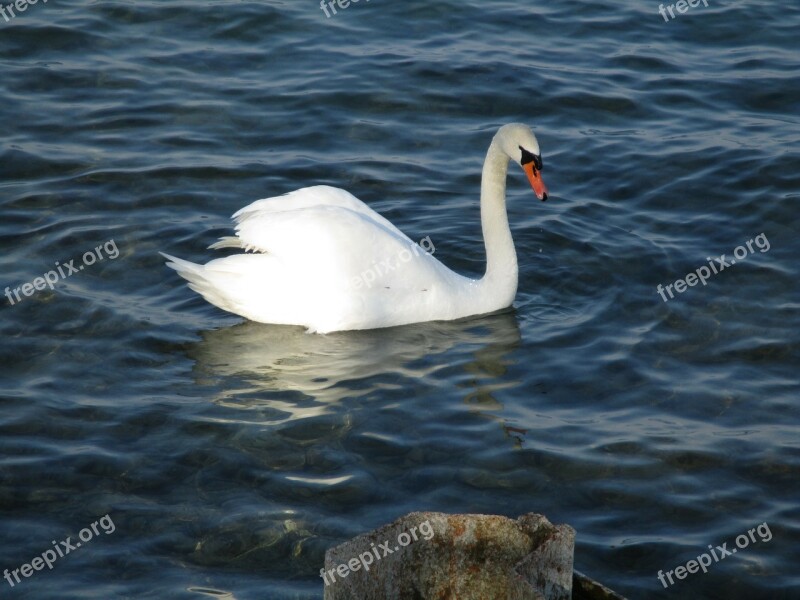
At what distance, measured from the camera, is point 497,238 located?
8.73m

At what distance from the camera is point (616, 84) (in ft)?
39.9

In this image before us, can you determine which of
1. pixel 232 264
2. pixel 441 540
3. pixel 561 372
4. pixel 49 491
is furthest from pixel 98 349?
pixel 441 540

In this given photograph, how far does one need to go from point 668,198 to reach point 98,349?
4.86 metres

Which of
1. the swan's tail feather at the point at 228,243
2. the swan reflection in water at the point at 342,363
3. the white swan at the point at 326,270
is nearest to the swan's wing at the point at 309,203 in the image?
the white swan at the point at 326,270

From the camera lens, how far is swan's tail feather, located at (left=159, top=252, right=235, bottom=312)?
7984mm

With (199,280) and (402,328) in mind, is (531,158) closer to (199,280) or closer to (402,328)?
(402,328)

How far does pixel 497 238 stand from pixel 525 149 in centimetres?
70

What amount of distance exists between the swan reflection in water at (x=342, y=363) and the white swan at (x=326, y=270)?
0.14 m

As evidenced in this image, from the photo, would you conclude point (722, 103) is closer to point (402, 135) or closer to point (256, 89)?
point (402, 135)

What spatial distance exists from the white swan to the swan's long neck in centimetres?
21

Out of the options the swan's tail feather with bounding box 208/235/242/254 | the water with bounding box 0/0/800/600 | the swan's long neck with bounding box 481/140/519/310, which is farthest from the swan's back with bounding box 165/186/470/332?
the swan's long neck with bounding box 481/140/519/310

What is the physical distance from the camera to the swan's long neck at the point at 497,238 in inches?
339

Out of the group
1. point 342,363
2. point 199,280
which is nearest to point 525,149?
point 342,363

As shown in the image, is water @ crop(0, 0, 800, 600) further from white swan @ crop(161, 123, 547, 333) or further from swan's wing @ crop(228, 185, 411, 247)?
swan's wing @ crop(228, 185, 411, 247)
